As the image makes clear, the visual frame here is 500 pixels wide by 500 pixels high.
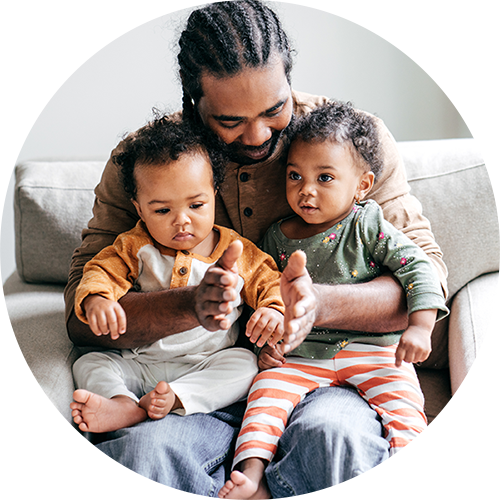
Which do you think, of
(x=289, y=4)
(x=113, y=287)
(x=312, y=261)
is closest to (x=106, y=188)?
(x=113, y=287)

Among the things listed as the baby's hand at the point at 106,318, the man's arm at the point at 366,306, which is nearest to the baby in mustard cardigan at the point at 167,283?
the baby's hand at the point at 106,318

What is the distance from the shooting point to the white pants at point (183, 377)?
1.13 meters

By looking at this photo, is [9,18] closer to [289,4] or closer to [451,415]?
[289,4]

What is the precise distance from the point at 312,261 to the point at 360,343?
0.21 m

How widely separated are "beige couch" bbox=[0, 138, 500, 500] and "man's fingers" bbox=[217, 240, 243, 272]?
17.1 inches

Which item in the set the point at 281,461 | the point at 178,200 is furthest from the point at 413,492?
the point at 178,200

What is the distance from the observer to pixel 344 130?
48.9 inches

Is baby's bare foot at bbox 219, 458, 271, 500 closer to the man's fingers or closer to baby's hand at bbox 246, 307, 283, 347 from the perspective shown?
baby's hand at bbox 246, 307, 283, 347

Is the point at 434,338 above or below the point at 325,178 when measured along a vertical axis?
below

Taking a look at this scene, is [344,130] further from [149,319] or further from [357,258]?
[149,319]

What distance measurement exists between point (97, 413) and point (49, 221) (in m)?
0.73

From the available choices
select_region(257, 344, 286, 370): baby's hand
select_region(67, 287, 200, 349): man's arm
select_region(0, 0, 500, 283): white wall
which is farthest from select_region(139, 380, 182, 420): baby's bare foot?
select_region(0, 0, 500, 283): white wall

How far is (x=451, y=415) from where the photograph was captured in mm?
1260

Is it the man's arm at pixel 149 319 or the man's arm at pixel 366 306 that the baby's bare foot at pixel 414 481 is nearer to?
the man's arm at pixel 366 306
